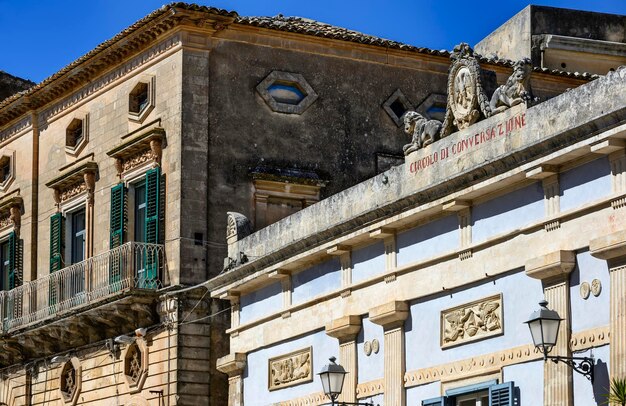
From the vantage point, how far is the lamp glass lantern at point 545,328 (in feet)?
57.9

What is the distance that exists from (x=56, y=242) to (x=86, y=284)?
2.20 m

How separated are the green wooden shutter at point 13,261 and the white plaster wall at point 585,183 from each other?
59.4 feet

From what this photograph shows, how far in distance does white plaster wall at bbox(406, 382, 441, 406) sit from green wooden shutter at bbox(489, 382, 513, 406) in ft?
4.45

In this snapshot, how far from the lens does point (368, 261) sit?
2252 cm

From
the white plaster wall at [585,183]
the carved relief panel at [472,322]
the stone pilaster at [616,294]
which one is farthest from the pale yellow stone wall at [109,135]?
the stone pilaster at [616,294]

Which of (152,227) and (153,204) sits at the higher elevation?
(153,204)

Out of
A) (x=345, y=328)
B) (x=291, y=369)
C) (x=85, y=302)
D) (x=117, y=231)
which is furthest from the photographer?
(x=85, y=302)

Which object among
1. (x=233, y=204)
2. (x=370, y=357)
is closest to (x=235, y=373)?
(x=233, y=204)

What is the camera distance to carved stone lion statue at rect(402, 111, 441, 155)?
2130cm

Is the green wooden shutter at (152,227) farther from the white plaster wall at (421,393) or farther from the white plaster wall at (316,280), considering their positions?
the white plaster wall at (421,393)

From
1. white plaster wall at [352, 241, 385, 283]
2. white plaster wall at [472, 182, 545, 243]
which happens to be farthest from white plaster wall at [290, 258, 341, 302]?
white plaster wall at [472, 182, 545, 243]

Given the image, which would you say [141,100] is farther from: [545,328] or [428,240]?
[545,328]

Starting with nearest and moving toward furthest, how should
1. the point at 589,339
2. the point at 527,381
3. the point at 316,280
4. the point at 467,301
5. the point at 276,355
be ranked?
the point at 589,339 < the point at 527,381 < the point at 467,301 < the point at 316,280 < the point at 276,355

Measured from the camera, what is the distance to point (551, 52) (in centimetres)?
3306
